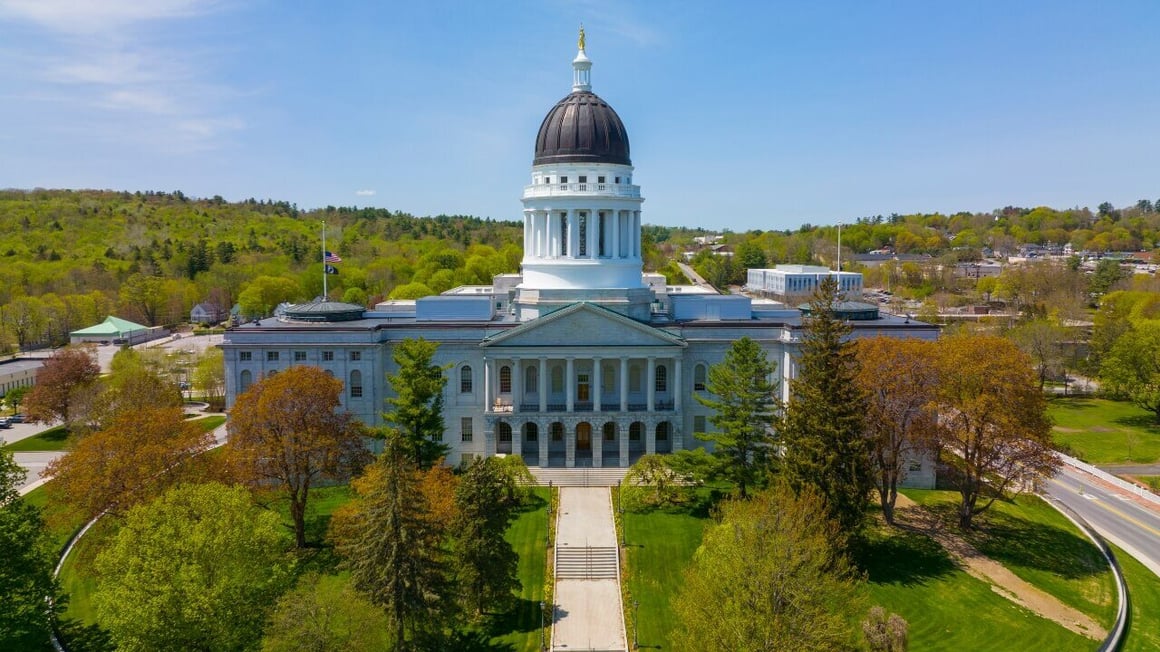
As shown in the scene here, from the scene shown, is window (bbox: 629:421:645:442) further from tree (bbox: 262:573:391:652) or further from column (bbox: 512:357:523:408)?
tree (bbox: 262:573:391:652)

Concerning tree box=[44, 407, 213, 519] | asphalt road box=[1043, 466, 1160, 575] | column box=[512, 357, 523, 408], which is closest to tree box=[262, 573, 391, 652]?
tree box=[44, 407, 213, 519]

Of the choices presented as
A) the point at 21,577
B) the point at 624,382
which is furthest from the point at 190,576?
the point at 624,382

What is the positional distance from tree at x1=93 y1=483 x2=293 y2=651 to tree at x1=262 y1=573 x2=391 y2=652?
1.41 meters

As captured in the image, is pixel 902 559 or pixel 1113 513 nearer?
pixel 902 559

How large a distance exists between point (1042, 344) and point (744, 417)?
5678 centimetres

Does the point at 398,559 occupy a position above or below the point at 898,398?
below

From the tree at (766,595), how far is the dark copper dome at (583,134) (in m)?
37.1

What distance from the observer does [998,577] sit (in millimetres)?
39812

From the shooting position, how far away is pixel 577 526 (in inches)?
1766

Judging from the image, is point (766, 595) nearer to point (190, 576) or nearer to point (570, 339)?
point (190, 576)

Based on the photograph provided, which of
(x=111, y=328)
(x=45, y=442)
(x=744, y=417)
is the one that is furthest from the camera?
(x=111, y=328)

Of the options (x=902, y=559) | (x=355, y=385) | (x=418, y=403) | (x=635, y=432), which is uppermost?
(x=418, y=403)

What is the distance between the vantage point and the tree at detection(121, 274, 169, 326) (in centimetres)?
12596

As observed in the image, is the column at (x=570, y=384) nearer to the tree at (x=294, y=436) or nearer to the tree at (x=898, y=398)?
the tree at (x=294, y=436)
